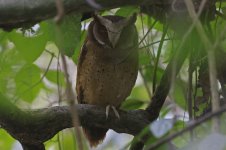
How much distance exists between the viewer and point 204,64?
221cm

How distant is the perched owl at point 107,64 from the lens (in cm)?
244

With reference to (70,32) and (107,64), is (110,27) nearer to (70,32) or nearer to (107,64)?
(107,64)

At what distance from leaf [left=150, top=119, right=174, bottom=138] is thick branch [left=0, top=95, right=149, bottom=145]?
838mm

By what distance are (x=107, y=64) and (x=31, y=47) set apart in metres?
0.56

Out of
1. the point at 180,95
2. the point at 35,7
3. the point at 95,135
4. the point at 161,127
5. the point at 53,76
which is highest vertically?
the point at 35,7

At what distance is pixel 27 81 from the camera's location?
93.2 inches

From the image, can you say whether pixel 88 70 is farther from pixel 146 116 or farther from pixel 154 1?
pixel 154 1

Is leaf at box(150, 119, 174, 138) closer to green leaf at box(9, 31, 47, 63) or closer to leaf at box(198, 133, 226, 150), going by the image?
leaf at box(198, 133, 226, 150)

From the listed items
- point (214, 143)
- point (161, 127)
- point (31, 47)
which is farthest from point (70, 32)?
point (214, 143)

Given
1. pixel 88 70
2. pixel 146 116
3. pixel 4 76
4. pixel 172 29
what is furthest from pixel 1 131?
pixel 172 29

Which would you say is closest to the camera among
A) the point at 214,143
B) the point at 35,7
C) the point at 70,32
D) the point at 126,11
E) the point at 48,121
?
the point at 214,143

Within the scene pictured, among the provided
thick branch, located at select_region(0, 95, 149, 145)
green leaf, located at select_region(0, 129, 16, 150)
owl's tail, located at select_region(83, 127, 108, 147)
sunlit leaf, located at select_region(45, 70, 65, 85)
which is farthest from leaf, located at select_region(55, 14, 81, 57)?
owl's tail, located at select_region(83, 127, 108, 147)

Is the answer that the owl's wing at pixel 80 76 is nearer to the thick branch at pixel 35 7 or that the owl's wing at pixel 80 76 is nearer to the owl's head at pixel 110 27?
the owl's head at pixel 110 27

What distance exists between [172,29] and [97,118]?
43cm
